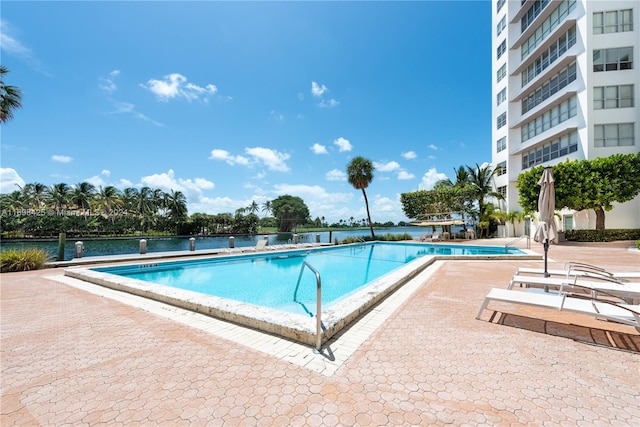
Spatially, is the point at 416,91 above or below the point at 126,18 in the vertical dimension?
above

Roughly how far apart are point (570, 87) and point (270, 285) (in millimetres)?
27229

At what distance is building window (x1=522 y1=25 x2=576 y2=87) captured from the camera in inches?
812

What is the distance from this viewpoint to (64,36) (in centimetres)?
1007

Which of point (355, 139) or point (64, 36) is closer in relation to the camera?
point (64, 36)

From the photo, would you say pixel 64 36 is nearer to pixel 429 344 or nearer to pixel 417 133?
pixel 429 344

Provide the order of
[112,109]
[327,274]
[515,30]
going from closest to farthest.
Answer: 1. [327,274]
2. [112,109]
3. [515,30]

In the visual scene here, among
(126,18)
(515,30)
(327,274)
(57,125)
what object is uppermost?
(515,30)

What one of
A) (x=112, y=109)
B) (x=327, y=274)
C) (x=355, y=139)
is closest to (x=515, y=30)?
(x=355, y=139)

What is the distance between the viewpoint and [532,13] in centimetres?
2456

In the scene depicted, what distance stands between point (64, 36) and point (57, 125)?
1274 cm

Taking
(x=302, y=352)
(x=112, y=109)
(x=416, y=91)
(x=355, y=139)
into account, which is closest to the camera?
(x=302, y=352)

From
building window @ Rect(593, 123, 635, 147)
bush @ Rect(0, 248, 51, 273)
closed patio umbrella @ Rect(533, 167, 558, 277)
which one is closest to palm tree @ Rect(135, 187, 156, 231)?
bush @ Rect(0, 248, 51, 273)

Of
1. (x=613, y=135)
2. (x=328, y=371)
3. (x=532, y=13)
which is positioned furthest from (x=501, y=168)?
(x=328, y=371)

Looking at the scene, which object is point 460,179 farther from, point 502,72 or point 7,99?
point 7,99
